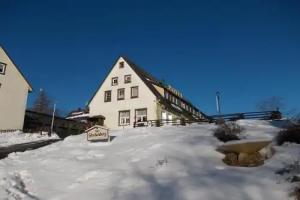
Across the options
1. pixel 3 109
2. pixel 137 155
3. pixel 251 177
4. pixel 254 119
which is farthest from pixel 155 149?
pixel 3 109

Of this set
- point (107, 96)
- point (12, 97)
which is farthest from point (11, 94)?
point (107, 96)

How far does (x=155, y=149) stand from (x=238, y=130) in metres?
6.09

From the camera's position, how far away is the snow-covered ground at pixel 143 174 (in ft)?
41.7

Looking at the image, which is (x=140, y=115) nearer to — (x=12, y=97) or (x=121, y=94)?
(x=121, y=94)

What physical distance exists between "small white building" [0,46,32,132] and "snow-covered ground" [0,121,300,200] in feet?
67.9

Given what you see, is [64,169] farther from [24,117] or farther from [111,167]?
[24,117]

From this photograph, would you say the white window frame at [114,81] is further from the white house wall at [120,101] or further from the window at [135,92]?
the window at [135,92]

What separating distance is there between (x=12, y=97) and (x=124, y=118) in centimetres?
1326

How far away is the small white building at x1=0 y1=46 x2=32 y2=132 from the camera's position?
40.6 m

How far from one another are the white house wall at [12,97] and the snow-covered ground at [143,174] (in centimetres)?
2066

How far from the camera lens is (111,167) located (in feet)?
55.7

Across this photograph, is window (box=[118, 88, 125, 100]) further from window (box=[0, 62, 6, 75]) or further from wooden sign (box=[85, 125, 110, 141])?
wooden sign (box=[85, 125, 110, 141])

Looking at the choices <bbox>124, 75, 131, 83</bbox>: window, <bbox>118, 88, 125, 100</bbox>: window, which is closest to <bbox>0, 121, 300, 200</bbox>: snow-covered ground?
<bbox>118, 88, 125, 100</bbox>: window

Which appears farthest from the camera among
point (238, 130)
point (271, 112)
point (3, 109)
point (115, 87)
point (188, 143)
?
point (115, 87)
